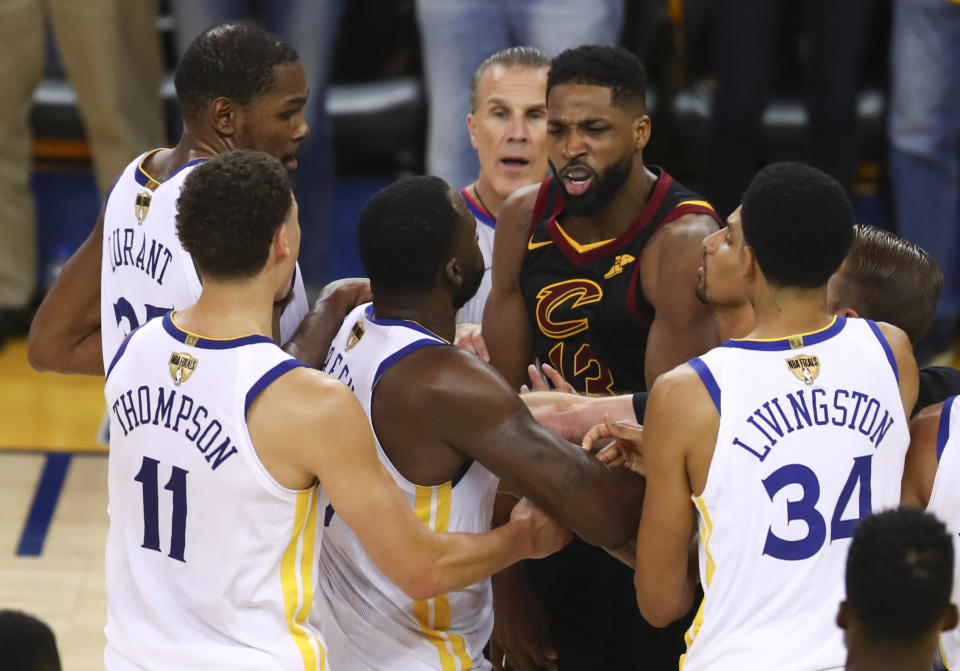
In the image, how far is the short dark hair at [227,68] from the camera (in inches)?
130

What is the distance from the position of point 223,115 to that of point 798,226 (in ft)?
4.97

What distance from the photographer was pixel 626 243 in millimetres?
3529

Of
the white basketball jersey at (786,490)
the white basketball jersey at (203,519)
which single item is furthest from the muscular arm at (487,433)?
the white basketball jersey at (786,490)

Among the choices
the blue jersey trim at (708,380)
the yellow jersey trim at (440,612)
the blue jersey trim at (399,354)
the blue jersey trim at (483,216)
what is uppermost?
the blue jersey trim at (708,380)

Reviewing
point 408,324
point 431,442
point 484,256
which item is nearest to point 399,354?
point 408,324

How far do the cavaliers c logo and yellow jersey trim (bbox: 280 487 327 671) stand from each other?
3.85 ft

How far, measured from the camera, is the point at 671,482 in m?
2.57

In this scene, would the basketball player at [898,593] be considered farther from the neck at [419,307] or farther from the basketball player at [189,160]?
the basketball player at [189,160]

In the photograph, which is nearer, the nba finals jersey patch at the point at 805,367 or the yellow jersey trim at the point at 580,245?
the nba finals jersey patch at the point at 805,367

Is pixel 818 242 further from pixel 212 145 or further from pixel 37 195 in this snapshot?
pixel 37 195

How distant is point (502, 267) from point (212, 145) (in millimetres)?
916

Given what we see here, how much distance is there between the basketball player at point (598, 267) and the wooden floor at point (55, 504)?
171 cm

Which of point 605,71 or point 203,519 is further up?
point 605,71

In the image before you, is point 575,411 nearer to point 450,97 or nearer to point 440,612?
point 440,612
